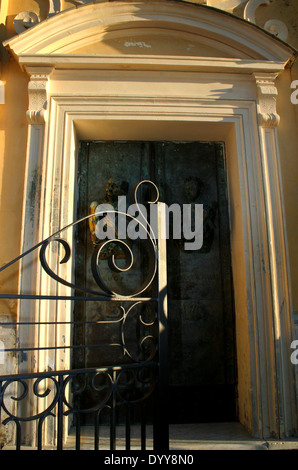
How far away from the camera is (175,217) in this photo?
385 cm

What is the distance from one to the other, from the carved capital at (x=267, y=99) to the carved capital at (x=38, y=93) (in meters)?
1.89

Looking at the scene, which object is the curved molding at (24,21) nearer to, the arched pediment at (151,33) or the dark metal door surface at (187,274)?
the arched pediment at (151,33)

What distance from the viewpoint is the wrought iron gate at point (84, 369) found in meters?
2.16

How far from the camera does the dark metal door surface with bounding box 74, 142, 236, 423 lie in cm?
354

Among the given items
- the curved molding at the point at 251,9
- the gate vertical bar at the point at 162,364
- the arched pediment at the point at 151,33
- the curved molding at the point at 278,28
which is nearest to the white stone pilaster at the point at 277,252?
the arched pediment at the point at 151,33

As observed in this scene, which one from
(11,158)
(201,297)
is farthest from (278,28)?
(11,158)

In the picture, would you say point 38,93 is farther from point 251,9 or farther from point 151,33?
point 251,9

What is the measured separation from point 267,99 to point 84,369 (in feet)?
9.33

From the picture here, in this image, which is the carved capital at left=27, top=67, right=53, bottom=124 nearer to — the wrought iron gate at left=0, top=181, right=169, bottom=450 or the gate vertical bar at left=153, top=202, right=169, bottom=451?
the wrought iron gate at left=0, top=181, right=169, bottom=450

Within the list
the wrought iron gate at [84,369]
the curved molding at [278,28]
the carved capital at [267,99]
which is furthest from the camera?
the curved molding at [278,28]

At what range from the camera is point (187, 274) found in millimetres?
3756

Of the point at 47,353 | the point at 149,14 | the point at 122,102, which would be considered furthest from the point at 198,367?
the point at 149,14

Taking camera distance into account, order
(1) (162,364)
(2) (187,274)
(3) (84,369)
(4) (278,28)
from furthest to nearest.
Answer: (4) (278,28) < (2) (187,274) < (1) (162,364) < (3) (84,369)
